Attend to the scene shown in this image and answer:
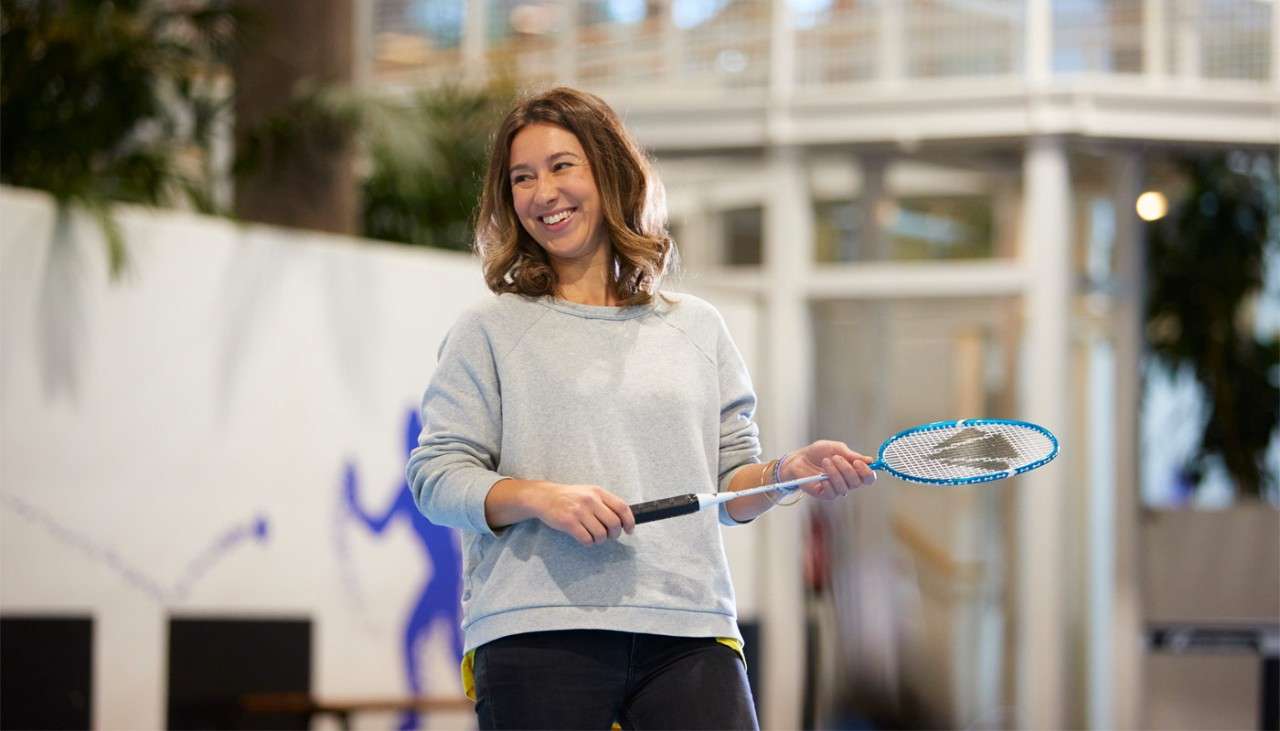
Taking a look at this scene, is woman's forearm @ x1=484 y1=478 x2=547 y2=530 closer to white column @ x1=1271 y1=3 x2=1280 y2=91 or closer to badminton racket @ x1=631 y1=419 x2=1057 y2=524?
badminton racket @ x1=631 y1=419 x2=1057 y2=524

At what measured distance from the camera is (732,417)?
2.30 metres

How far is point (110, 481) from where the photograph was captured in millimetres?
4883

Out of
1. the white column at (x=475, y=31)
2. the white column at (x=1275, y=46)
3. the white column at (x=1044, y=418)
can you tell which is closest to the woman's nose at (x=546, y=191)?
the white column at (x=1044, y=418)

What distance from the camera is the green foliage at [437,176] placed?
21.1 feet

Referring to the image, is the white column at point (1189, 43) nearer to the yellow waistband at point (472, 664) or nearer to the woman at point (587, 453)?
the woman at point (587, 453)

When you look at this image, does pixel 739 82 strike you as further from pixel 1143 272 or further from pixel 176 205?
pixel 176 205

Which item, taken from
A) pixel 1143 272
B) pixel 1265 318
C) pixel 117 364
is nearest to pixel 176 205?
pixel 117 364

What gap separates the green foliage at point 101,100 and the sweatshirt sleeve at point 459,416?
2937 millimetres

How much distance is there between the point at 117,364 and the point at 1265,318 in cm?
655

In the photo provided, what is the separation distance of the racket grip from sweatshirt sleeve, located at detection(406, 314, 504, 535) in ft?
0.75

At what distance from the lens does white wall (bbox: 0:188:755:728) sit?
4.71m

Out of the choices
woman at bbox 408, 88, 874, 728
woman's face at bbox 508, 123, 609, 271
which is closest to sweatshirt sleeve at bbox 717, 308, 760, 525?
woman at bbox 408, 88, 874, 728

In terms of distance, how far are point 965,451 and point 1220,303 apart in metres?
6.73

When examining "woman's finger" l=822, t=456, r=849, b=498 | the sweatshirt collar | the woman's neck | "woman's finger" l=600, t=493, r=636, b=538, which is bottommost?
"woman's finger" l=600, t=493, r=636, b=538
